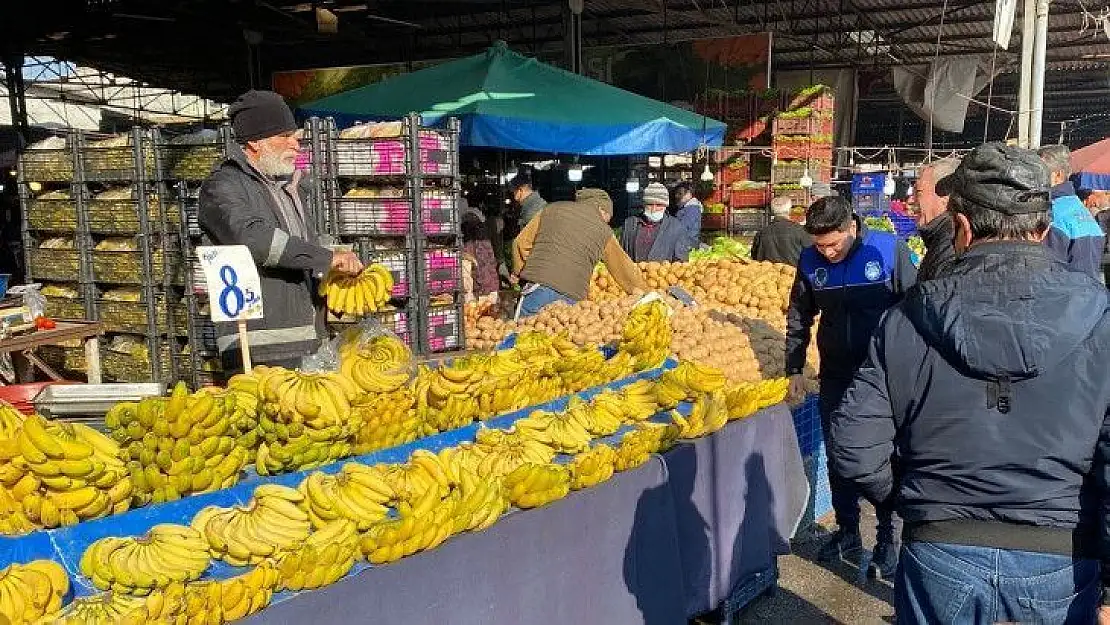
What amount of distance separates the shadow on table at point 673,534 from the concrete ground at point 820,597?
33.8 inches

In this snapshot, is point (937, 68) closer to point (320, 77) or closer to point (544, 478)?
point (320, 77)

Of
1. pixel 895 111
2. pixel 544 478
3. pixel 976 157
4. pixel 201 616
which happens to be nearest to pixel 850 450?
pixel 976 157

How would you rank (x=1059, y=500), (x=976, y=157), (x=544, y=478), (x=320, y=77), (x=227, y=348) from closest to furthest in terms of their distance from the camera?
1. (x=1059, y=500)
2. (x=976, y=157)
3. (x=544, y=478)
4. (x=227, y=348)
5. (x=320, y=77)

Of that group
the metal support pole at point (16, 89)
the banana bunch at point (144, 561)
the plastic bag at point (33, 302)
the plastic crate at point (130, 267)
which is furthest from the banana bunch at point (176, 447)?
the metal support pole at point (16, 89)

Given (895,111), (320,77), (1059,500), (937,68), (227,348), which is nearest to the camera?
(1059,500)

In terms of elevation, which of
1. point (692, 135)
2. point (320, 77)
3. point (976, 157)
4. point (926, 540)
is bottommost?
point (926, 540)

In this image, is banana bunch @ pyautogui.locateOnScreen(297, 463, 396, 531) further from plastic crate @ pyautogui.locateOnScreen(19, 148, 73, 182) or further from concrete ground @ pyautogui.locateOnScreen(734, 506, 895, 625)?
plastic crate @ pyautogui.locateOnScreen(19, 148, 73, 182)

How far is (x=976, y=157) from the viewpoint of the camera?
2193mm

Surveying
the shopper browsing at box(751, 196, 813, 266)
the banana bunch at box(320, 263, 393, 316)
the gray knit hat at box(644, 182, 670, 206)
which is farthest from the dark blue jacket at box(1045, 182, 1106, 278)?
the gray knit hat at box(644, 182, 670, 206)

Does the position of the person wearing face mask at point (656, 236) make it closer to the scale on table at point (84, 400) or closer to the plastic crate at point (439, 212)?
the plastic crate at point (439, 212)

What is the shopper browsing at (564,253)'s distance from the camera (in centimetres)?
622

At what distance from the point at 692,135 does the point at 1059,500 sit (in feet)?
25.0

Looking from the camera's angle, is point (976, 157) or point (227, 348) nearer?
point (976, 157)

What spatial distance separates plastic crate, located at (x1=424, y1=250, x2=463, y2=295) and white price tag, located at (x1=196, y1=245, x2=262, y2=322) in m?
3.23
